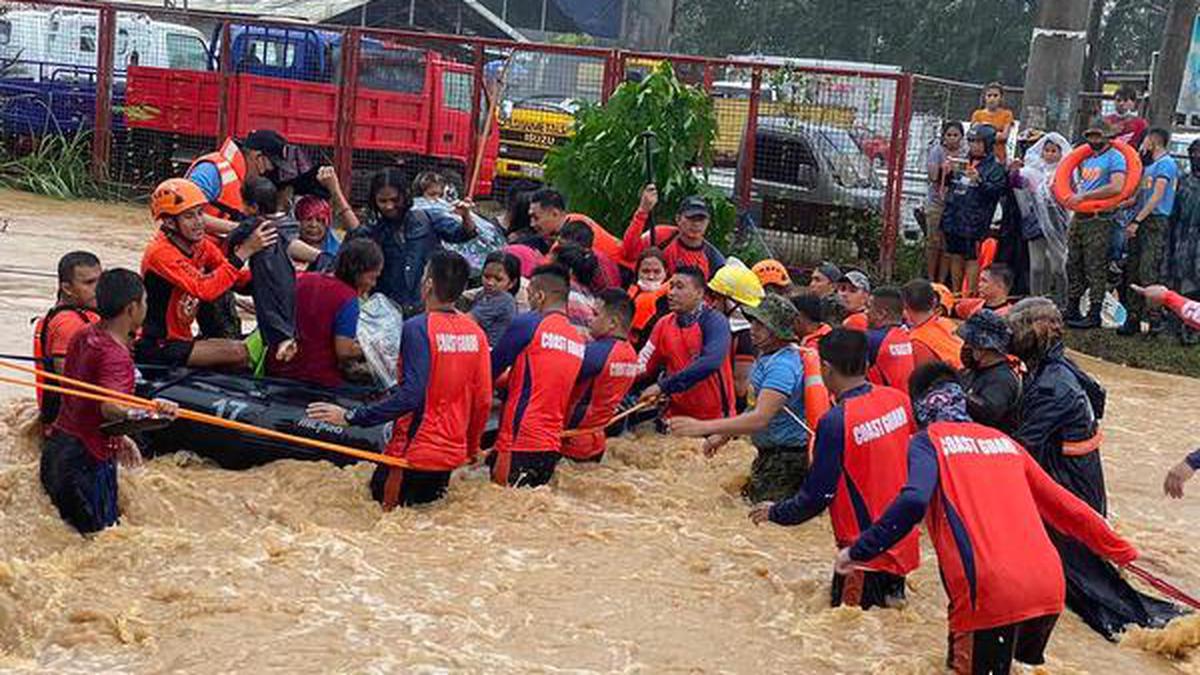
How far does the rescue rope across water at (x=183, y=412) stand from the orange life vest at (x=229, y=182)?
6.15 feet

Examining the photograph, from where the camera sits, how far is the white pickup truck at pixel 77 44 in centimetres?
2203

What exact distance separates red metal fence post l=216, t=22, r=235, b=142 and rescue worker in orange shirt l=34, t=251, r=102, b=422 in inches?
494

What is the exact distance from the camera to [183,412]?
25.6 feet

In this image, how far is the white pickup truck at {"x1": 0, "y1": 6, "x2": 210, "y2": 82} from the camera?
22031 millimetres

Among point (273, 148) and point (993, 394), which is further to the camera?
point (273, 148)

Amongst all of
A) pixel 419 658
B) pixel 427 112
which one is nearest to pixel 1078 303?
pixel 427 112

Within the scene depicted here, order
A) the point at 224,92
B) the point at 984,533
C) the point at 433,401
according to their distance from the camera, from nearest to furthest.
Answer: the point at 984,533
the point at 433,401
the point at 224,92

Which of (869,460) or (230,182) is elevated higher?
(230,182)

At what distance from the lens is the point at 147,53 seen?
2248 cm

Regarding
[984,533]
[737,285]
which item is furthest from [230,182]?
[984,533]

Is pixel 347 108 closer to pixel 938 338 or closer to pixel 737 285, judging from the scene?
pixel 737 285

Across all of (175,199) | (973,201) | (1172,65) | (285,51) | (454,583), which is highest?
(1172,65)

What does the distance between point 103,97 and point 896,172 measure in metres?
10.3

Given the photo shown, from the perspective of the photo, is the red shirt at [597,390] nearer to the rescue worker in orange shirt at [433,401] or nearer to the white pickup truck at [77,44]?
the rescue worker in orange shirt at [433,401]
